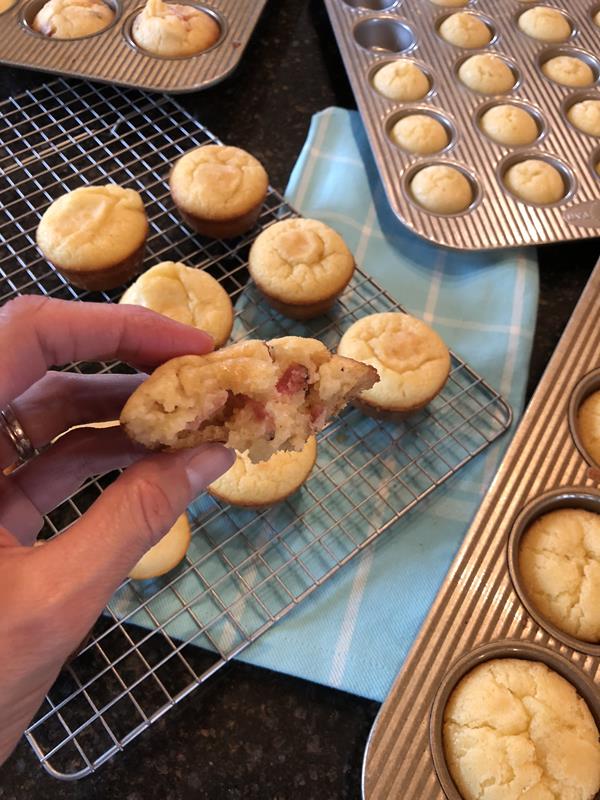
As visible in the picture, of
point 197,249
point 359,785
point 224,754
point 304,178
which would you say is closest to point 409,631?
point 359,785

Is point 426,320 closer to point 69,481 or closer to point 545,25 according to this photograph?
point 69,481

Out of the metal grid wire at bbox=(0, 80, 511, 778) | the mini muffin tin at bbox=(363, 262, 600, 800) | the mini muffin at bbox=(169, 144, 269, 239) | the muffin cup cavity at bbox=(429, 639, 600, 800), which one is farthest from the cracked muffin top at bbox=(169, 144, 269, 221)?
the muffin cup cavity at bbox=(429, 639, 600, 800)

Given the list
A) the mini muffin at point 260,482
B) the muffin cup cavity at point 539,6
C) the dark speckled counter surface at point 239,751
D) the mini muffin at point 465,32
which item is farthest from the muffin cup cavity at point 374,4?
the dark speckled counter surface at point 239,751

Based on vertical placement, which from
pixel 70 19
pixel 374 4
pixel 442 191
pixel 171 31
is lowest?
pixel 442 191

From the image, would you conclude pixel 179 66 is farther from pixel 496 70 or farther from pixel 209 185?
pixel 496 70

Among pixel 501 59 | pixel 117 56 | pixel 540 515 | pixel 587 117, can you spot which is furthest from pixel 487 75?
pixel 540 515

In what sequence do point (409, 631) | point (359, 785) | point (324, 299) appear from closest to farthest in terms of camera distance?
point (359, 785) → point (409, 631) → point (324, 299)
